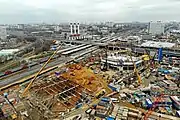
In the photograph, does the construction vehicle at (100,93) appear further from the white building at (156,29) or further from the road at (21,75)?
the white building at (156,29)

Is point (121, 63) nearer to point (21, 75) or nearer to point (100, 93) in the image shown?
point (100, 93)

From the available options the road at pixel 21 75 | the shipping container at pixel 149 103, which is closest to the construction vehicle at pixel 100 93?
the shipping container at pixel 149 103

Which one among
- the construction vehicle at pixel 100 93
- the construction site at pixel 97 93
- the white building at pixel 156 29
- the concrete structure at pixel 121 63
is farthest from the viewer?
the white building at pixel 156 29

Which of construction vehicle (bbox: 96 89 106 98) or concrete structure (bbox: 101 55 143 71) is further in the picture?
concrete structure (bbox: 101 55 143 71)

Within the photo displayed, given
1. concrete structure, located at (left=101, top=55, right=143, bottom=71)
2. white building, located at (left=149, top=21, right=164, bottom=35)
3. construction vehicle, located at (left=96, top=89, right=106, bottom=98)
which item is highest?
white building, located at (left=149, top=21, right=164, bottom=35)

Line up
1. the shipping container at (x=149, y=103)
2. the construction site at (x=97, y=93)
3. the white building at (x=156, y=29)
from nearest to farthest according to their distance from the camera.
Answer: the construction site at (x=97, y=93), the shipping container at (x=149, y=103), the white building at (x=156, y=29)

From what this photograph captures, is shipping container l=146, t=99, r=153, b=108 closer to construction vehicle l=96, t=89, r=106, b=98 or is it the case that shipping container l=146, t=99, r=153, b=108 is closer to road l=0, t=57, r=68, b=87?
construction vehicle l=96, t=89, r=106, b=98

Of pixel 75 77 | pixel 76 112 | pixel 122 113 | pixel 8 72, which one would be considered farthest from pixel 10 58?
pixel 122 113

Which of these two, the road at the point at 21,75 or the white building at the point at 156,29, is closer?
the road at the point at 21,75

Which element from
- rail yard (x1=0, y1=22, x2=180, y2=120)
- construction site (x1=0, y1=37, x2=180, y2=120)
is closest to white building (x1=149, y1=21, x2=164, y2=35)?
rail yard (x1=0, y1=22, x2=180, y2=120)

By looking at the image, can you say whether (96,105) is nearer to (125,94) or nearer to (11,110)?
(125,94)

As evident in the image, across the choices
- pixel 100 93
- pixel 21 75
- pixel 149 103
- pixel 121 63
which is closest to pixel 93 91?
pixel 100 93
